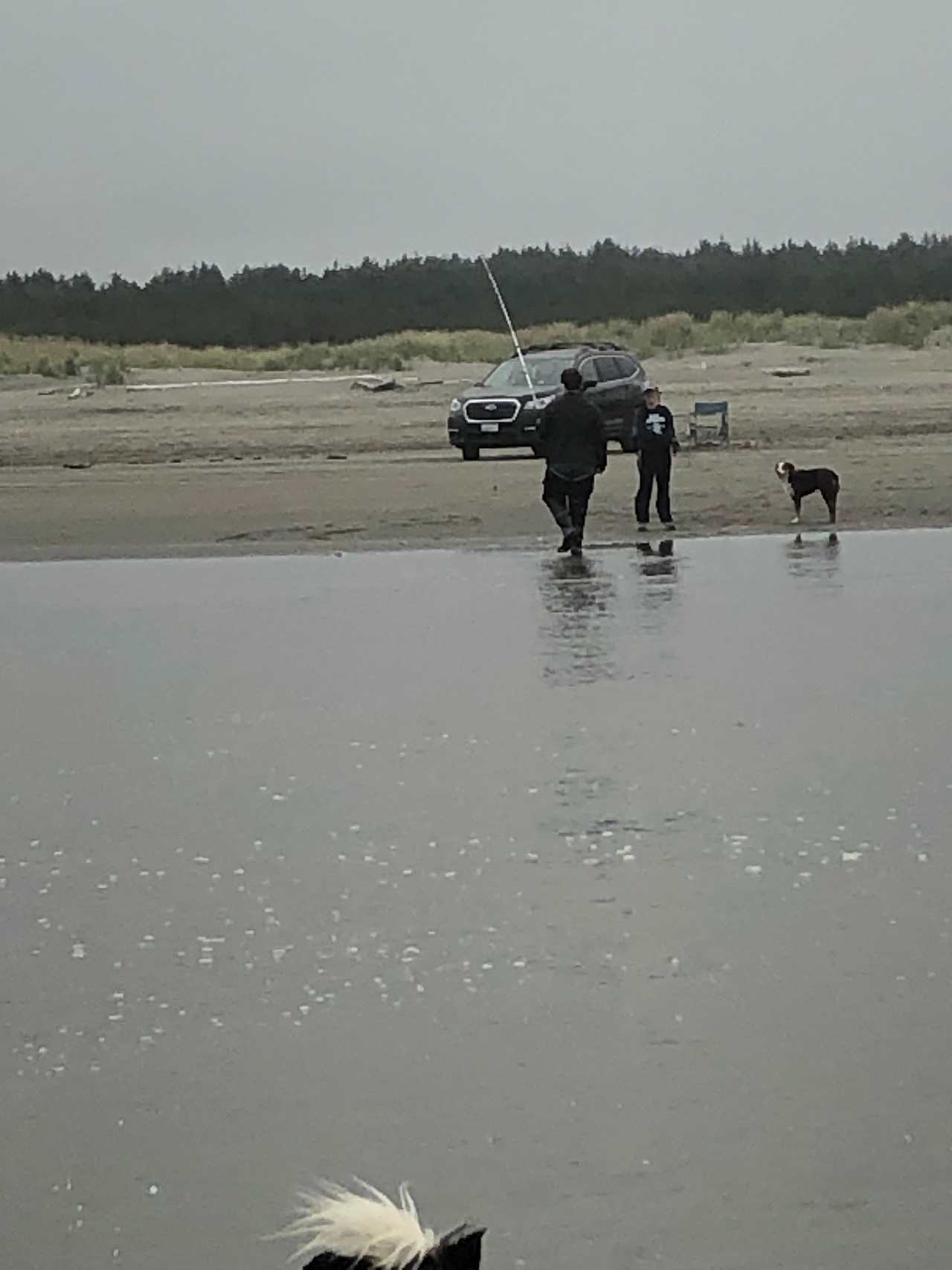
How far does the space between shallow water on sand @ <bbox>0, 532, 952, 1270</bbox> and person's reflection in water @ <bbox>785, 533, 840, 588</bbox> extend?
3.82m

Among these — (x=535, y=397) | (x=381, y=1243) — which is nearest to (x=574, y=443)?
(x=535, y=397)

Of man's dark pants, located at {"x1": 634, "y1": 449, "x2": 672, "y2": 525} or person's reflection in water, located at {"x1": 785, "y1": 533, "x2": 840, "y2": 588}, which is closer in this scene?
person's reflection in water, located at {"x1": 785, "y1": 533, "x2": 840, "y2": 588}

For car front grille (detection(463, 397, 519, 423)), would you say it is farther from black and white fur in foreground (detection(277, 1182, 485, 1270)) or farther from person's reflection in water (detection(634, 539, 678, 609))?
black and white fur in foreground (detection(277, 1182, 485, 1270))

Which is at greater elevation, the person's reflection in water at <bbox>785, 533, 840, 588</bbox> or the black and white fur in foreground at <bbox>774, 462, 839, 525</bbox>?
the black and white fur in foreground at <bbox>774, 462, 839, 525</bbox>

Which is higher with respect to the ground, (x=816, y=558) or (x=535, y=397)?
(x=535, y=397)

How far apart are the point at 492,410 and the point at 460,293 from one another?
51665mm

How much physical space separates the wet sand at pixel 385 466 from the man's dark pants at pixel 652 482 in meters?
0.28

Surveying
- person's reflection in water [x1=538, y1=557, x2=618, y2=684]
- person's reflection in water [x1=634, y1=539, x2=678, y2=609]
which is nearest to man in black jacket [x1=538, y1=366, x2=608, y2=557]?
person's reflection in water [x1=538, y1=557, x2=618, y2=684]

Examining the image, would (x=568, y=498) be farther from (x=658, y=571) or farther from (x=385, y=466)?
(x=385, y=466)

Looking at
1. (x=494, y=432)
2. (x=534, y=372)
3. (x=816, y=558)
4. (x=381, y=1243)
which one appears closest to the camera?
(x=381, y=1243)

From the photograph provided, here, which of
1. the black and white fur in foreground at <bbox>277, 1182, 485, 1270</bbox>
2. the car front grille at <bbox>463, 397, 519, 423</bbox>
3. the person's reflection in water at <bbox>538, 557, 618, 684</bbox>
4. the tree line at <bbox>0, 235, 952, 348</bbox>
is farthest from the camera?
the tree line at <bbox>0, 235, 952, 348</bbox>

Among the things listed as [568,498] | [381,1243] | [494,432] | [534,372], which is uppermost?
[381,1243]

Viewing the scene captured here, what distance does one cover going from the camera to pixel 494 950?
7.00 metres

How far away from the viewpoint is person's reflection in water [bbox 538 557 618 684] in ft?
41.9
